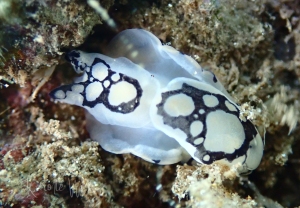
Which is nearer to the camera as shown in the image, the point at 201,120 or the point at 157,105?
the point at 201,120

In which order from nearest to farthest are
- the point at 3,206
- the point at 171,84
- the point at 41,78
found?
the point at 3,206
the point at 171,84
the point at 41,78

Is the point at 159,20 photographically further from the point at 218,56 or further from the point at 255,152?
the point at 255,152

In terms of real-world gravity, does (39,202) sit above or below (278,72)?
below

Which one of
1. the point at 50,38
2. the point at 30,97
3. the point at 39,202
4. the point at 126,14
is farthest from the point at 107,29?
the point at 39,202

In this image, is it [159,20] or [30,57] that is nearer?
[30,57]

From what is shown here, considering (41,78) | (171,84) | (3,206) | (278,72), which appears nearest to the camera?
(3,206)

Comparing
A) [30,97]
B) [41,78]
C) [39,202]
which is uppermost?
[41,78]
